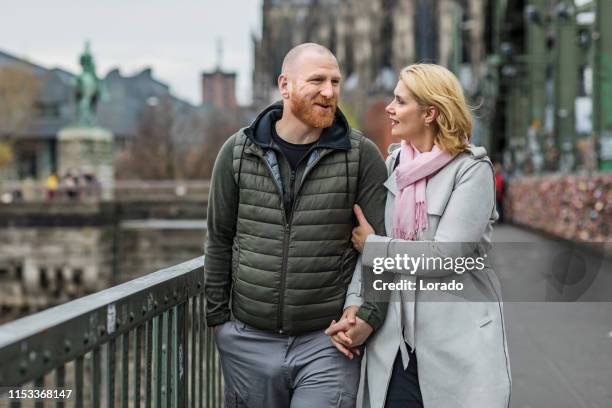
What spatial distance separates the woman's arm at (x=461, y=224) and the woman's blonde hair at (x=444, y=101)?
11cm

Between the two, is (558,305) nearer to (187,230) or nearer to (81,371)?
(81,371)

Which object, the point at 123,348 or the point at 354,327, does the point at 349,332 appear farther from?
the point at 123,348

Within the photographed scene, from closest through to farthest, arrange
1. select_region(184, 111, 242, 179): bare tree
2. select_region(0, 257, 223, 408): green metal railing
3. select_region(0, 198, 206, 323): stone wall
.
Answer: select_region(0, 257, 223, 408): green metal railing < select_region(0, 198, 206, 323): stone wall < select_region(184, 111, 242, 179): bare tree

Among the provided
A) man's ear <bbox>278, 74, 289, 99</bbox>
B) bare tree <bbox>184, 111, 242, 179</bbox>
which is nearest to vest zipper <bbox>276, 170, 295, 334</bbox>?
man's ear <bbox>278, 74, 289, 99</bbox>

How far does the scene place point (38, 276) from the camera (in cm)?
3931

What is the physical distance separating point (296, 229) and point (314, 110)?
1.28 ft

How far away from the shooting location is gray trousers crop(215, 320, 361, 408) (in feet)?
10.5

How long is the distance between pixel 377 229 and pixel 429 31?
73.9 metres

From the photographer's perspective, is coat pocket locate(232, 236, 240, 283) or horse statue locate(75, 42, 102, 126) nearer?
coat pocket locate(232, 236, 240, 283)

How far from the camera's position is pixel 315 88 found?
313 centimetres

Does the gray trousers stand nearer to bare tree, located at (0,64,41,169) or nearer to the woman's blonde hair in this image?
the woman's blonde hair

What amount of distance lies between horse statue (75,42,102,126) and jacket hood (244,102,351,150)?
1735 inches

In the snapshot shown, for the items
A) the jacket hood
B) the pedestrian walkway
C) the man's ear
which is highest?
the man's ear

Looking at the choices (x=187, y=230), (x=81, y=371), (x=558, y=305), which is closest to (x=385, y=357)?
(x=81, y=371)
